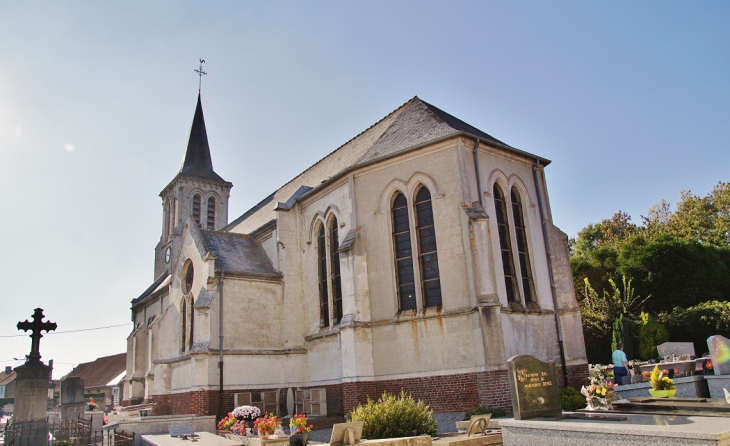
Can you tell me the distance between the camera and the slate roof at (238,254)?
858 inches

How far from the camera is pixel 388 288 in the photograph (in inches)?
697

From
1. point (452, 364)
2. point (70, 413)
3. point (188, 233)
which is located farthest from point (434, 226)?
point (70, 413)

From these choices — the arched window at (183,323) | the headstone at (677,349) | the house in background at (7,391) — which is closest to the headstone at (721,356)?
the headstone at (677,349)

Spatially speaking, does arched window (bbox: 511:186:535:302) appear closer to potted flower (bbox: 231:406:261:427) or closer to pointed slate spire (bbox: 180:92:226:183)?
potted flower (bbox: 231:406:261:427)

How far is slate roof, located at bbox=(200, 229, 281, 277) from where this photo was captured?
2178 cm

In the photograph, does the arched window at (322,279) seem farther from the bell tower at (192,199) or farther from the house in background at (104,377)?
the house in background at (104,377)

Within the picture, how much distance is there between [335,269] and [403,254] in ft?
11.8

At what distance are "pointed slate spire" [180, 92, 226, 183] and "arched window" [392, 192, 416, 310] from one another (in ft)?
83.6

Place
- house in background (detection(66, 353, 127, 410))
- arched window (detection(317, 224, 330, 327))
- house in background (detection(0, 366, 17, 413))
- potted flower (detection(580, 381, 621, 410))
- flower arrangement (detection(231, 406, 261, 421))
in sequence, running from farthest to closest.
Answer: house in background (detection(0, 366, 17, 413)) → house in background (detection(66, 353, 127, 410)) → arched window (detection(317, 224, 330, 327)) → flower arrangement (detection(231, 406, 261, 421)) → potted flower (detection(580, 381, 621, 410))

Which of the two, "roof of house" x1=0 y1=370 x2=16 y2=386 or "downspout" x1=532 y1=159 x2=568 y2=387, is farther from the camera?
"roof of house" x1=0 y1=370 x2=16 y2=386

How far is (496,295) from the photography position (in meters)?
15.7

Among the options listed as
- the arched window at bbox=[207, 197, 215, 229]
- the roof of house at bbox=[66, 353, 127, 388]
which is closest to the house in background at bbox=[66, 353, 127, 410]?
the roof of house at bbox=[66, 353, 127, 388]

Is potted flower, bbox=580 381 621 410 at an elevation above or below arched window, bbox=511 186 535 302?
below

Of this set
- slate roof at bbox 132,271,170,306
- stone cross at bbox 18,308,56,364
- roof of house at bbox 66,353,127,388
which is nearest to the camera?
stone cross at bbox 18,308,56,364
